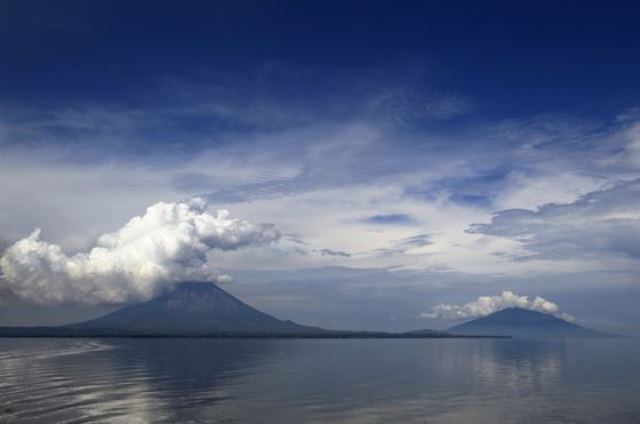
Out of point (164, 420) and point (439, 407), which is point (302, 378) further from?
point (164, 420)

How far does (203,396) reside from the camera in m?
56.1

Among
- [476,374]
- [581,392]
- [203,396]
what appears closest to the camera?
[203,396]

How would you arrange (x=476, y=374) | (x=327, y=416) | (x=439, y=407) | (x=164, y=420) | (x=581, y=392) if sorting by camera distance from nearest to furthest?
(x=164, y=420)
(x=327, y=416)
(x=439, y=407)
(x=581, y=392)
(x=476, y=374)

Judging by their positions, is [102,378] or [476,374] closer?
[102,378]

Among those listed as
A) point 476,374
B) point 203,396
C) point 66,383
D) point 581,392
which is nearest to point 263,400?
point 203,396

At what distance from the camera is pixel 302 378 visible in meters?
76.8

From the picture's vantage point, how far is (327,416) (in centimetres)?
4575

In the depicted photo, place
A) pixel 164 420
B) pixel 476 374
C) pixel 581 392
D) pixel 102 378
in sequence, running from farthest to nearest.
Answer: pixel 476 374 < pixel 102 378 < pixel 581 392 < pixel 164 420

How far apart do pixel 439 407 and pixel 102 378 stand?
4756 cm

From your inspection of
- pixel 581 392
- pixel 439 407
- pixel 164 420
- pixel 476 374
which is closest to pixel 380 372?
pixel 476 374

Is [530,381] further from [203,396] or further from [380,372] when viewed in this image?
[203,396]

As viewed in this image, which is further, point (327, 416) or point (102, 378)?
point (102, 378)

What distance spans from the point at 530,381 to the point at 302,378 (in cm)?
3222

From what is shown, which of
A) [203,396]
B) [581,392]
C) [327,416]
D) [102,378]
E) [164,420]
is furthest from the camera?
[102,378]
